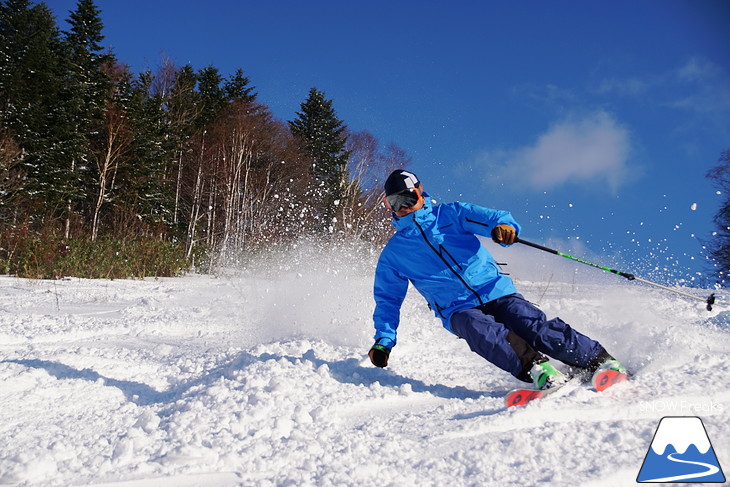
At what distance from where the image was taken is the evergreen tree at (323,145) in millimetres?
25797

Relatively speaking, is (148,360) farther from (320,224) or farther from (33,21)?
(33,21)

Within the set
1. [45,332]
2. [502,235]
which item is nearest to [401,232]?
[502,235]

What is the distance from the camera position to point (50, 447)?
6.05 feet

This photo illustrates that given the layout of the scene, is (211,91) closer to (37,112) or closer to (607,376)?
(37,112)

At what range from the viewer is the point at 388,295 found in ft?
10.7

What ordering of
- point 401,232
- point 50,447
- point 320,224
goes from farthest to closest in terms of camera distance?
point 320,224, point 401,232, point 50,447

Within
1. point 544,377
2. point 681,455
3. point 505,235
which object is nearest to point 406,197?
point 505,235

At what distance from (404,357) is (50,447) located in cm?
224

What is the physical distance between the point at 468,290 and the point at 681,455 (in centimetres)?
146

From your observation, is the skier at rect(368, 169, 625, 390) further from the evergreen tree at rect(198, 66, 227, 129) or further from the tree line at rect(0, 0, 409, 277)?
the evergreen tree at rect(198, 66, 227, 129)

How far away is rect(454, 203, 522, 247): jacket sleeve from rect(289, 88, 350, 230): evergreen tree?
21714mm

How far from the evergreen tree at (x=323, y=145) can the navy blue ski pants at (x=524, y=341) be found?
22133mm

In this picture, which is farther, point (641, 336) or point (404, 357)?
point (404, 357)

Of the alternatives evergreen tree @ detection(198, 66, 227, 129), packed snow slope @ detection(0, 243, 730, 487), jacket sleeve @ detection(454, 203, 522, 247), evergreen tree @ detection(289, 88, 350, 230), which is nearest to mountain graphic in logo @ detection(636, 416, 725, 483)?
packed snow slope @ detection(0, 243, 730, 487)
